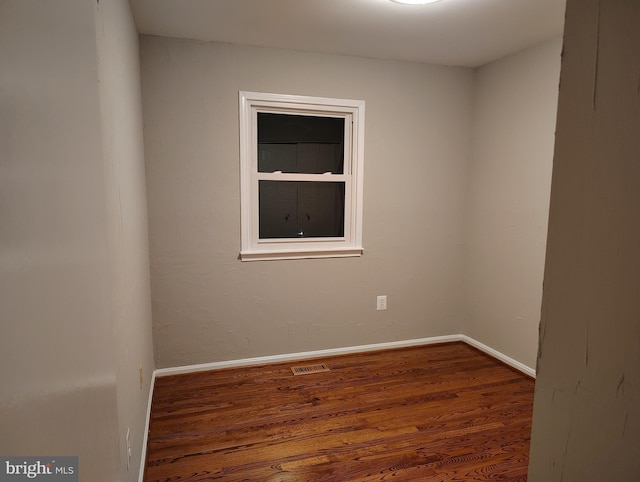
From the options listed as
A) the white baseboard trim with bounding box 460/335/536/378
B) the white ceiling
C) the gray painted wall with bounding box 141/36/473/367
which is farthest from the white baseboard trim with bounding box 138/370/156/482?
the white baseboard trim with bounding box 460/335/536/378

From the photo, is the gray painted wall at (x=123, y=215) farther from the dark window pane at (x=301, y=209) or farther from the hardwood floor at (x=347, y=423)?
the dark window pane at (x=301, y=209)

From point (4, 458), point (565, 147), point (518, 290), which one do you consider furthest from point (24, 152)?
point (518, 290)

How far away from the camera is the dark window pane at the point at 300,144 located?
306cm

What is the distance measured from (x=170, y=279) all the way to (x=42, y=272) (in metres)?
2.22

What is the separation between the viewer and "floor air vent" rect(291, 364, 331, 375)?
9.95ft

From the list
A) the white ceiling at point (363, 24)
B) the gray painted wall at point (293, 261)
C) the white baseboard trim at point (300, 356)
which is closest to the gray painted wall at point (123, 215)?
the white ceiling at point (363, 24)

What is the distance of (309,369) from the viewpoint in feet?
10.1

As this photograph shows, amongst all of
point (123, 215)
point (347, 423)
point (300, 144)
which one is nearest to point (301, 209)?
point (300, 144)

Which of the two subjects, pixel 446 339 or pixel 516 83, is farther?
pixel 446 339

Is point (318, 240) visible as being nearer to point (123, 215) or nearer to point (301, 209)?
point (301, 209)

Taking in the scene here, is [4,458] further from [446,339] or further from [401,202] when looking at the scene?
[446,339]

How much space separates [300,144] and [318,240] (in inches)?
31.2

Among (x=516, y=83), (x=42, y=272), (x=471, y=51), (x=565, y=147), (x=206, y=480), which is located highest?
(x=471, y=51)

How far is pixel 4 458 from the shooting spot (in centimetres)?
64
